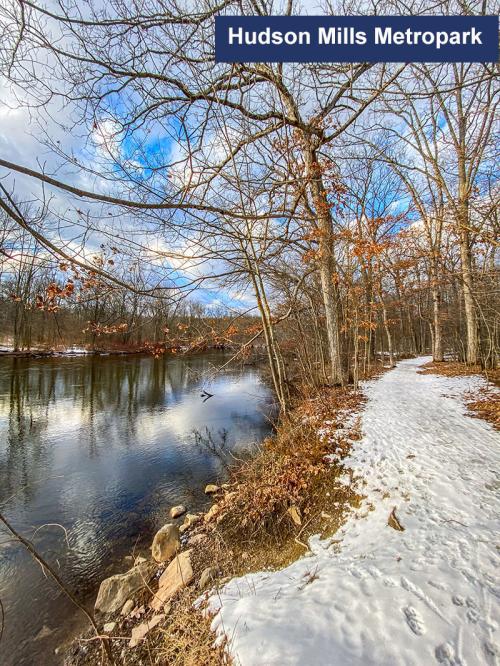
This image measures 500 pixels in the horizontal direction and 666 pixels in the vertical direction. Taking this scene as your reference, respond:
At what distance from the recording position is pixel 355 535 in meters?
2.99

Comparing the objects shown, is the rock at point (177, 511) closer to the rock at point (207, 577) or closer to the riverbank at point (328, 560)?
the riverbank at point (328, 560)

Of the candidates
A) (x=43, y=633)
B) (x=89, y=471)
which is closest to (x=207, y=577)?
(x=43, y=633)

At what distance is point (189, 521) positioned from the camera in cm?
458

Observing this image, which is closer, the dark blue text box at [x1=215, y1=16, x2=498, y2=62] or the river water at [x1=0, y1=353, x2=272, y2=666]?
the dark blue text box at [x1=215, y1=16, x2=498, y2=62]

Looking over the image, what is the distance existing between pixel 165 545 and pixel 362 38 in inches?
288

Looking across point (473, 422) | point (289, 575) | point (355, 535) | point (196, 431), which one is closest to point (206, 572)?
point (289, 575)

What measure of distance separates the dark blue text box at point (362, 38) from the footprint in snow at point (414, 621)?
16.6 ft

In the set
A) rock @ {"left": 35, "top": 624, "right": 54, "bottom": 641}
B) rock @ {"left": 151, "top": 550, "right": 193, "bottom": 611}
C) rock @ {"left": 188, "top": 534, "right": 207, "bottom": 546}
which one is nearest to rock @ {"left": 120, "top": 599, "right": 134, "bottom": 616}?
rock @ {"left": 151, "top": 550, "right": 193, "bottom": 611}

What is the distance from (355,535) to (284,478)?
1.31 meters

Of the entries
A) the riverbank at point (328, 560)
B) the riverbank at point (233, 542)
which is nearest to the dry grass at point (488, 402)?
the riverbank at point (328, 560)

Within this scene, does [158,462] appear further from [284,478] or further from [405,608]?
[405,608]

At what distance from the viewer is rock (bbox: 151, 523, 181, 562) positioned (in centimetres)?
388

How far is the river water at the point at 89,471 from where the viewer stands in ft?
11.5

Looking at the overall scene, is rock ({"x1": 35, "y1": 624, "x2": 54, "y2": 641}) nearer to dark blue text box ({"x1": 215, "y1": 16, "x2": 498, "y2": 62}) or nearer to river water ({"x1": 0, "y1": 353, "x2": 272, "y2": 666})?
river water ({"x1": 0, "y1": 353, "x2": 272, "y2": 666})
